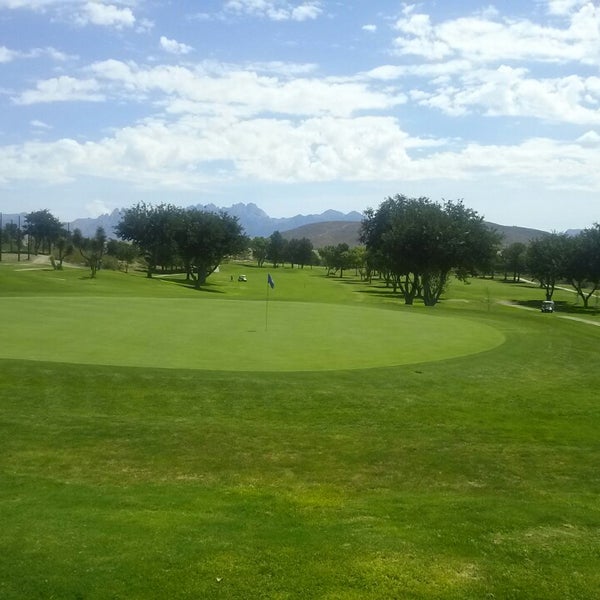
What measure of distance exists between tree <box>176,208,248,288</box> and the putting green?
54.1m

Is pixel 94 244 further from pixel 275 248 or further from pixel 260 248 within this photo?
pixel 275 248

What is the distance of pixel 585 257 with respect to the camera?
273ft

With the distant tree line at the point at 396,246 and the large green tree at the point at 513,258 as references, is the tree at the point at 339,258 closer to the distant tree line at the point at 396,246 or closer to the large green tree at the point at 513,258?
the distant tree line at the point at 396,246

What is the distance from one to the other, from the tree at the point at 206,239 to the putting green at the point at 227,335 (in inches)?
2128

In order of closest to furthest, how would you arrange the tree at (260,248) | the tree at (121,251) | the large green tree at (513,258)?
the tree at (121,251)
the large green tree at (513,258)
the tree at (260,248)

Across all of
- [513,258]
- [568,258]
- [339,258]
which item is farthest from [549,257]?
[339,258]

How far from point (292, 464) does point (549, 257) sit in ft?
278

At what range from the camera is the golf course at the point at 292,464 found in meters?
6.88

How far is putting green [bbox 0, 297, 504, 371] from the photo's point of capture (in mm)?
18469

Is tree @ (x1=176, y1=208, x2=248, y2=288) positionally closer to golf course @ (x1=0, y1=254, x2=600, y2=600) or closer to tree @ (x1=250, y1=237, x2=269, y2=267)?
golf course @ (x1=0, y1=254, x2=600, y2=600)

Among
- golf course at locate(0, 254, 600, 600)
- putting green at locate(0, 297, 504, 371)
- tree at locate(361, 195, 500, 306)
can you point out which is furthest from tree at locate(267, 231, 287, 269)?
golf course at locate(0, 254, 600, 600)

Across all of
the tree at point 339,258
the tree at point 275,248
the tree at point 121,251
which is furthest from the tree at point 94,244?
the tree at point 275,248

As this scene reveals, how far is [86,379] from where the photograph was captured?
15.9 m

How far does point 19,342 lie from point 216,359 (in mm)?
6567
